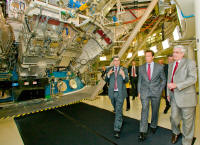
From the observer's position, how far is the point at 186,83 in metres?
2.12

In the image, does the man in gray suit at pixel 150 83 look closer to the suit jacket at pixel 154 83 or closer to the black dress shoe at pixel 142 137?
the suit jacket at pixel 154 83

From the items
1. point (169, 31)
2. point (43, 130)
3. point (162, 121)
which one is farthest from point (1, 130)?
point (169, 31)

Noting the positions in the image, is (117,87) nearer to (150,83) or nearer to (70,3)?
(150,83)

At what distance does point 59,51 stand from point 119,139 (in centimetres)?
480

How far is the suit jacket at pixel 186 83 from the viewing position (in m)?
2.14

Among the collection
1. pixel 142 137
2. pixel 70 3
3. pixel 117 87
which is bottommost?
pixel 142 137

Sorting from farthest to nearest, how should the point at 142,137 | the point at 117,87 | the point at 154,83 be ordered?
the point at 117,87, the point at 154,83, the point at 142,137

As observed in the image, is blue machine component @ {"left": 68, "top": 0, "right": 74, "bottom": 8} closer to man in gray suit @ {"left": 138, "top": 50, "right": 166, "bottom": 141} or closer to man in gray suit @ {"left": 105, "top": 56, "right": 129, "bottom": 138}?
man in gray suit @ {"left": 105, "top": 56, "right": 129, "bottom": 138}

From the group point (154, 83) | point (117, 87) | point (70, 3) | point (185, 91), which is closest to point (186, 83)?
point (185, 91)

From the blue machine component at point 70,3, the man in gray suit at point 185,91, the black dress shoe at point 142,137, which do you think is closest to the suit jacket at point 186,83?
the man in gray suit at point 185,91

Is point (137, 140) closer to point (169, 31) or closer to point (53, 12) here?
point (53, 12)

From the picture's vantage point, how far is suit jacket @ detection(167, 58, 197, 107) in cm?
214

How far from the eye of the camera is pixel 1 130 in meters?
3.30

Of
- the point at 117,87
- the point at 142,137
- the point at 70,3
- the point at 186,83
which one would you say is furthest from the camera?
the point at 70,3
